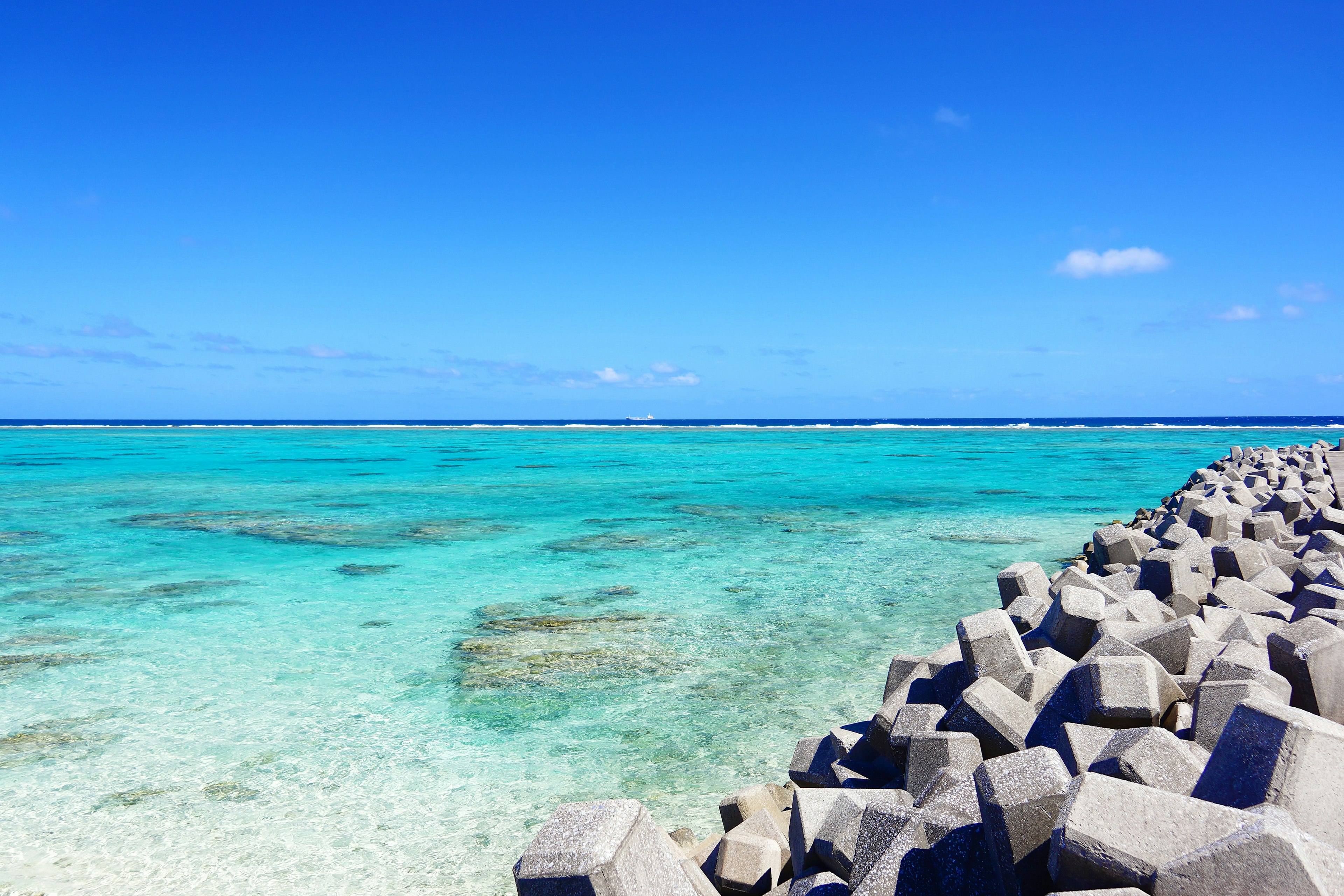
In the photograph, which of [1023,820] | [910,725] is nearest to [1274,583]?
[910,725]

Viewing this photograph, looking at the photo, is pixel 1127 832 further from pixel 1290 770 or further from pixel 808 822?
pixel 808 822

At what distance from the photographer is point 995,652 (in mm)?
2814

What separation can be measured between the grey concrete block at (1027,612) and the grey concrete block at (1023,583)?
331 mm

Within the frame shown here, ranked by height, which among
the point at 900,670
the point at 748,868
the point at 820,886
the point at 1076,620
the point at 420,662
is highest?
the point at 1076,620

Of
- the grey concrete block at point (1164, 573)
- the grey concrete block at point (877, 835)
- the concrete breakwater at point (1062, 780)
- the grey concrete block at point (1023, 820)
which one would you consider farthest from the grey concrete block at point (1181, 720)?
the grey concrete block at point (1164, 573)

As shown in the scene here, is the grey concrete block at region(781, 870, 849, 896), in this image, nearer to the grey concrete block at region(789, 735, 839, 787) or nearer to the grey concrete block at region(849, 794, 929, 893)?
the grey concrete block at region(849, 794, 929, 893)

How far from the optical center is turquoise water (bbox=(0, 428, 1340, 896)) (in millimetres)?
2953

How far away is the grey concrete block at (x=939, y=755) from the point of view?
2.30 metres

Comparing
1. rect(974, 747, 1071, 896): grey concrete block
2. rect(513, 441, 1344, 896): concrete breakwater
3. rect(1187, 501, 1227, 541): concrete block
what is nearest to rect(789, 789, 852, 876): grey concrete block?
rect(513, 441, 1344, 896): concrete breakwater

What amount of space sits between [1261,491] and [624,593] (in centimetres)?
652

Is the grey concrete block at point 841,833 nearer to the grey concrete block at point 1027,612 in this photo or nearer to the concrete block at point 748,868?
the concrete block at point 748,868

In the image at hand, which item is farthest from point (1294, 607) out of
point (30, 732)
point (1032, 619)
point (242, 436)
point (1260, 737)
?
point (242, 436)

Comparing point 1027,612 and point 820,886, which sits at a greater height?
point 1027,612

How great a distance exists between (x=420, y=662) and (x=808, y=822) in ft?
10.4
